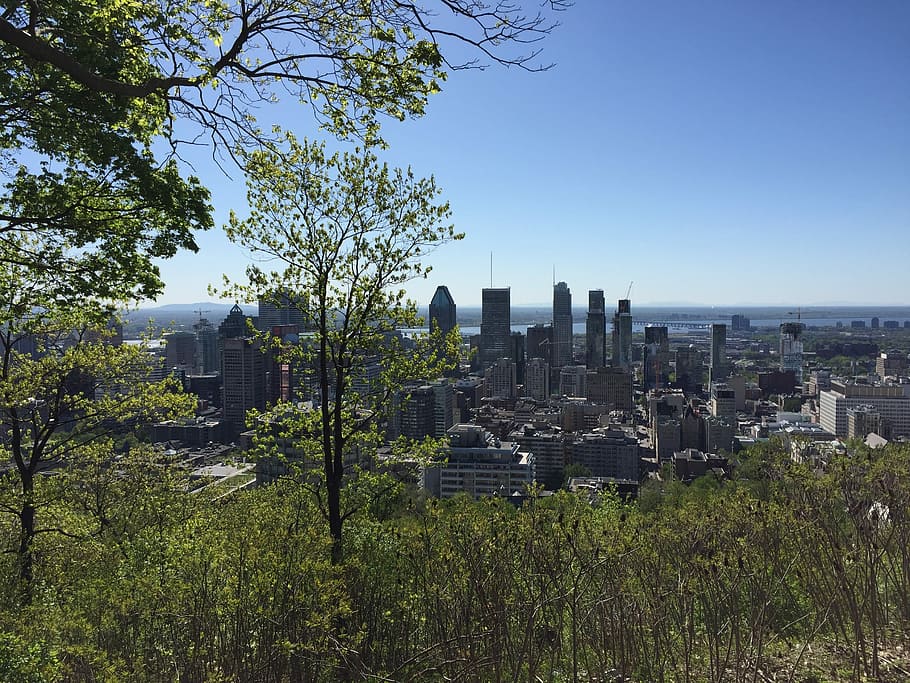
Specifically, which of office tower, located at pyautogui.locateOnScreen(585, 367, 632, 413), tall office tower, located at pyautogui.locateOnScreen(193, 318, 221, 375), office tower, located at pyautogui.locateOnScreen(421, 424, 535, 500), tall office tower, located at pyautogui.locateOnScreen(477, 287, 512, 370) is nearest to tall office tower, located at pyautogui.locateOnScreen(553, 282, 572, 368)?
tall office tower, located at pyautogui.locateOnScreen(477, 287, 512, 370)

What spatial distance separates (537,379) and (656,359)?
3390 cm

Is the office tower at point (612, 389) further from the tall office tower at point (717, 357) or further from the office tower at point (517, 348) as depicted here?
the tall office tower at point (717, 357)

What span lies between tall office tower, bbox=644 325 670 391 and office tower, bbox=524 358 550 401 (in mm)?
21556

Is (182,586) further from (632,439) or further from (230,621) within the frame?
(632,439)

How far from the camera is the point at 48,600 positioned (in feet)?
17.6

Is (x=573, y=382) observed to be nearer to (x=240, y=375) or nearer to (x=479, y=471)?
(x=240, y=375)

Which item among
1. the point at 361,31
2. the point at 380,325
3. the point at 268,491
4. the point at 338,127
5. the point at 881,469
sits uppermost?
the point at 361,31

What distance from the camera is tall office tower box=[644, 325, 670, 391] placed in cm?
9900

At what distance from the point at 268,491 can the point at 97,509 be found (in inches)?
123

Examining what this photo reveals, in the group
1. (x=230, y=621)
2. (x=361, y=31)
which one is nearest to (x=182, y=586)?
(x=230, y=621)

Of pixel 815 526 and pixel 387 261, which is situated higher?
pixel 387 261

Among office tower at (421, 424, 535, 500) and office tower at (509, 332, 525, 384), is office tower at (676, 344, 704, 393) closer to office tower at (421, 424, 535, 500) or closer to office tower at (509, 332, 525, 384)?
office tower at (509, 332, 525, 384)

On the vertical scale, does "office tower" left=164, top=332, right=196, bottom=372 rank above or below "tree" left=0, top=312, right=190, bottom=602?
below

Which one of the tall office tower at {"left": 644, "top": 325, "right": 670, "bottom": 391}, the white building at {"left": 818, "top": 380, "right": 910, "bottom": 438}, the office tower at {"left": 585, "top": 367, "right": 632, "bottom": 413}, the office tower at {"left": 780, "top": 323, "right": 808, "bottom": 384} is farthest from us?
the office tower at {"left": 780, "top": 323, "right": 808, "bottom": 384}
